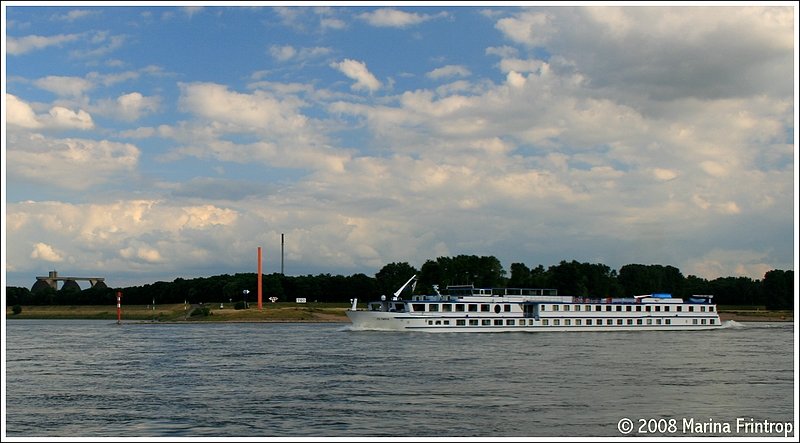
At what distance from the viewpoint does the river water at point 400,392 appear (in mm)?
32906

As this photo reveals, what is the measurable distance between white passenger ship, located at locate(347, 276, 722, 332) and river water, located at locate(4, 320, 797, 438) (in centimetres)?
2622

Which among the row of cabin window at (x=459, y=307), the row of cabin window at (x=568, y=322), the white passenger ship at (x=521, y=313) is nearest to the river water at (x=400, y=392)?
the white passenger ship at (x=521, y=313)

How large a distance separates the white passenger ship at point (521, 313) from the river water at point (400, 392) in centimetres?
→ 2622

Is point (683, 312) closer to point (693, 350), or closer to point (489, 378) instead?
point (693, 350)

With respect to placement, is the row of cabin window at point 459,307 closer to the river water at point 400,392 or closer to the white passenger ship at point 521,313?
the white passenger ship at point 521,313

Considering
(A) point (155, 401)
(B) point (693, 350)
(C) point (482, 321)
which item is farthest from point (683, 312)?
(A) point (155, 401)

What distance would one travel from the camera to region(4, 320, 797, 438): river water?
1296 inches

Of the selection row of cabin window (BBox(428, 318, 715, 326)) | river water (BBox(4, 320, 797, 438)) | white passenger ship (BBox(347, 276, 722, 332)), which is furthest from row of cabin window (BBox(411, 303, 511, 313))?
river water (BBox(4, 320, 797, 438))

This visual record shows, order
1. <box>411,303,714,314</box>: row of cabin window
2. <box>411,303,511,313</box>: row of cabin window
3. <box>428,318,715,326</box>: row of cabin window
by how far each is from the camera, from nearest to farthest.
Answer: <box>411,303,511,313</box>: row of cabin window → <box>411,303,714,314</box>: row of cabin window → <box>428,318,715,326</box>: row of cabin window

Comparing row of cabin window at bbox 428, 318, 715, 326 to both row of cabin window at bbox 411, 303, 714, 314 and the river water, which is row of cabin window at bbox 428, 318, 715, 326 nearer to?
Result: row of cabin window at bbox 411, 303, 714, 314

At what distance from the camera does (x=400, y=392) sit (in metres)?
42.9

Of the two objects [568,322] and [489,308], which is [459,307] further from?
[568,322]

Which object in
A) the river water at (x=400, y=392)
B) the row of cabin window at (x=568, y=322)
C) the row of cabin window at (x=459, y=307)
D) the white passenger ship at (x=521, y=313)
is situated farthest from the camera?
the row of cabin window at (x=568, y=322)

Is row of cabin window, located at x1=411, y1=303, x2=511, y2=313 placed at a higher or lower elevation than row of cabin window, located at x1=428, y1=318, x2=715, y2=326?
higher
